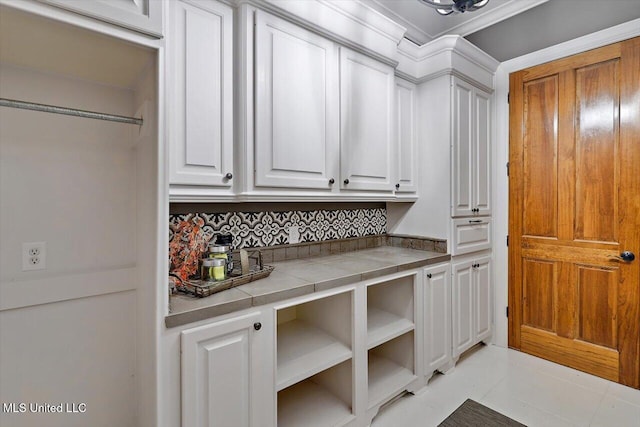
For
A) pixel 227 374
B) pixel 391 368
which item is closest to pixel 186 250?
pixel 227 374

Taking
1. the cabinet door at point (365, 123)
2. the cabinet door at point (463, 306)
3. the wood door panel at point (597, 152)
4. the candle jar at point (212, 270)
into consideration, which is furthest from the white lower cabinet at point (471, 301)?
the candle jar at point (212, 270)

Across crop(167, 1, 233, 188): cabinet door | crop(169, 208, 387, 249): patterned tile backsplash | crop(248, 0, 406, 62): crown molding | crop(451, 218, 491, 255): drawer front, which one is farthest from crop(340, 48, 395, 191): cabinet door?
crop(167, 1, 233, 188): cabinet door

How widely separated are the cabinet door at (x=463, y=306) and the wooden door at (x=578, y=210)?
476mm

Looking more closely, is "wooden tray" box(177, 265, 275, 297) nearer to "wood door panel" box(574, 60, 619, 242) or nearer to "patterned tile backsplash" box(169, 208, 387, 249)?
"patterned tile backsplash" box(169, 208, 387, 249)

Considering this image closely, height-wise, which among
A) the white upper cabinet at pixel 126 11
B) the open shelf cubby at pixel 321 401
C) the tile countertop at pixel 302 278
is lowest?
the open shelf cubby at pixel 321 401

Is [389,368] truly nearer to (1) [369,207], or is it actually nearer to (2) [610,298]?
(1) [369,207]

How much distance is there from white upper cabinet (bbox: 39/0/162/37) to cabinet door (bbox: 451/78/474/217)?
6.52 feet

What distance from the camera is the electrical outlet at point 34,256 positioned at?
1234mm

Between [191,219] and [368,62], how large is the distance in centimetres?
145

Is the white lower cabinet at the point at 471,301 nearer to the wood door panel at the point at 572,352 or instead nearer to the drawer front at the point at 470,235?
the drawer front at the point at 470,235

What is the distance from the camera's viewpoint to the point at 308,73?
180cm

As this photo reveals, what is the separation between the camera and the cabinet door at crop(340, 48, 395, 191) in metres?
1.99

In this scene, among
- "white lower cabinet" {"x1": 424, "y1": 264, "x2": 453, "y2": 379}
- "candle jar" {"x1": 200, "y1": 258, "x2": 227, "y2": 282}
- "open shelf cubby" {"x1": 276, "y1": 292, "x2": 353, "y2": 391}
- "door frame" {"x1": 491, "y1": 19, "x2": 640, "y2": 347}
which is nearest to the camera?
"candle jar" {"x1": 200, "y1": 258, "x2": 227, "y2": 282}

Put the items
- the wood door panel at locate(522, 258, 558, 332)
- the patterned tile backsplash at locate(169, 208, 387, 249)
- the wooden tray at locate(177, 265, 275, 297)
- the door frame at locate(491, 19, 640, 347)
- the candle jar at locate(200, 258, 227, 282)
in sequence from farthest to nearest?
the door frame at locate(491, 19, 640, 347), the wood door panel at locate(522, 258, 558, 332), the patterned tile backsplash at locate(169, 208, 387, 249), the candle jar at locate(200, 258, 227, 282), the wooden tray at locate(177, 265, 275, 297)
